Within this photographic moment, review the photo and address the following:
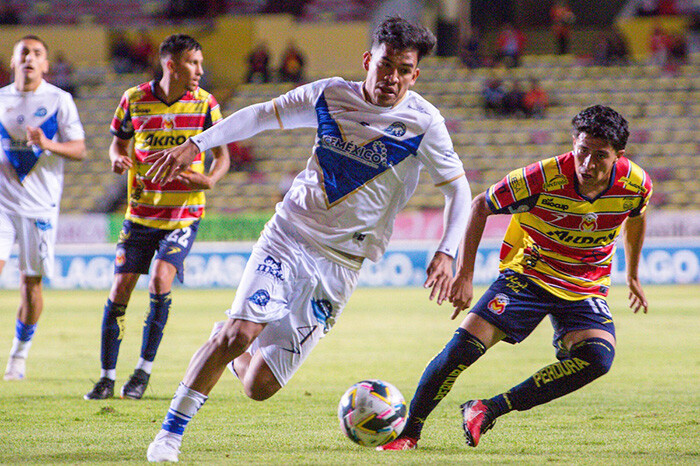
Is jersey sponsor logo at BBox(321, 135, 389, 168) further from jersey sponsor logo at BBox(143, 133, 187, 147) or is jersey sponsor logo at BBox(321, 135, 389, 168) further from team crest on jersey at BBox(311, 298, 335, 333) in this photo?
jersey sponsor logo at BBox(143, 133, 187, 147)

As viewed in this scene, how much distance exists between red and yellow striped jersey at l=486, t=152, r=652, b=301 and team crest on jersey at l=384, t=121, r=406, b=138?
657 millimetres

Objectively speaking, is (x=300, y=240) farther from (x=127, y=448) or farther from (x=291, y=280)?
(x=127, y=448)

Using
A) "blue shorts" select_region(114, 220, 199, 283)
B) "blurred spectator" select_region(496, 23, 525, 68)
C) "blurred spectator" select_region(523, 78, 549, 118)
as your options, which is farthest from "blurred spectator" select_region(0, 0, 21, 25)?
"blue shorts" select_region(114, 220, 199, 283)

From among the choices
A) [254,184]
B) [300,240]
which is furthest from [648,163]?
[300,240]

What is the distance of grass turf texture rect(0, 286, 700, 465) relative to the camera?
15.0ft

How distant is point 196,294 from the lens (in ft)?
54.7

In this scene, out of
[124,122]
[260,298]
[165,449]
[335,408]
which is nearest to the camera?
[165,449]

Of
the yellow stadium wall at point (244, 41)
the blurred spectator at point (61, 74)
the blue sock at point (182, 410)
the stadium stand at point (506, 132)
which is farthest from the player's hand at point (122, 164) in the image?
the yellow stadium wall at point (244, 41)

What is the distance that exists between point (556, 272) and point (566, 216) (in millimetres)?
313

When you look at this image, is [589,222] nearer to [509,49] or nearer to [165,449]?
[165,449]

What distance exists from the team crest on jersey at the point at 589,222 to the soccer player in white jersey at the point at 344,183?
749 mm

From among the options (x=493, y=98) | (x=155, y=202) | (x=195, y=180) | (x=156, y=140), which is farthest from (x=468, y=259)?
(x=493, y=98)

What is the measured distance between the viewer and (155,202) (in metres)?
6.45

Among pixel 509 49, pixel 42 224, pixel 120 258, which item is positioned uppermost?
pixel 509 49
